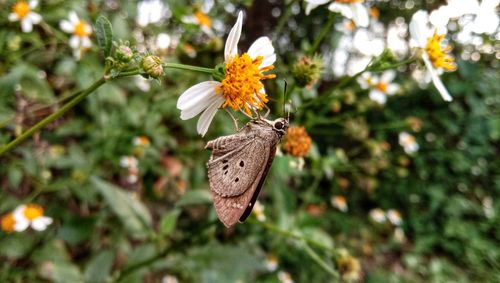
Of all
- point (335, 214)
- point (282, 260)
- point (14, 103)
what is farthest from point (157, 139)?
point (335, 214)

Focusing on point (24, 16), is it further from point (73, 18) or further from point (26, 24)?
point (73, 18)

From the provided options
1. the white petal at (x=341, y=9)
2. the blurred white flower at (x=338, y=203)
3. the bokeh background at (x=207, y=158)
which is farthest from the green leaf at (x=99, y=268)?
the blurred white flower at (x=338, y=203)

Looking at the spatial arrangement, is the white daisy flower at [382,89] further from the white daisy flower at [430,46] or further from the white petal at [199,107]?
the white petal at [199,107]

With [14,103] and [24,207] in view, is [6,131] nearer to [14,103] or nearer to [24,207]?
[14,103]

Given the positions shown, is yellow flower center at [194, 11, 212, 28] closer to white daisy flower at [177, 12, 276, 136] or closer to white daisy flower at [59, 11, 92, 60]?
white daisy flower at [59, 11, 92, 60]

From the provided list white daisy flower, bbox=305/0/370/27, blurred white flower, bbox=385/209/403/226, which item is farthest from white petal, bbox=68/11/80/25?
blurred white flower, bbox=385/209/403/226

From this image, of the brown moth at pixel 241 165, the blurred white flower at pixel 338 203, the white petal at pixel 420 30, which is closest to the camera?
the brown moth at pixel 241 165

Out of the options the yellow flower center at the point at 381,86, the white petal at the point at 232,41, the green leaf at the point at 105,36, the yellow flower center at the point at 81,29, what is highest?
the yellow flower center at the point at 81,29
